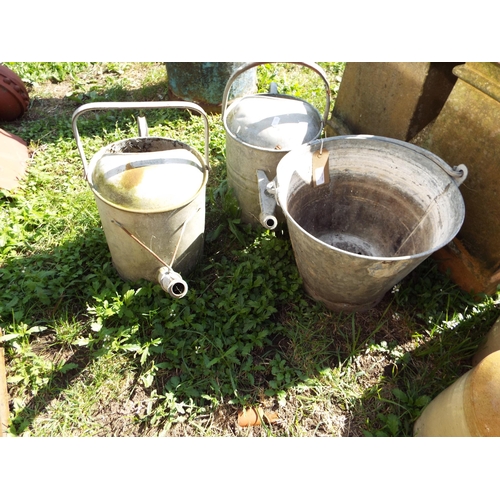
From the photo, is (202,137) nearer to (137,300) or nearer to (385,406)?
(137,300)

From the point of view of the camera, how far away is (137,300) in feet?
8.39

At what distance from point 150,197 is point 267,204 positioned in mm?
642

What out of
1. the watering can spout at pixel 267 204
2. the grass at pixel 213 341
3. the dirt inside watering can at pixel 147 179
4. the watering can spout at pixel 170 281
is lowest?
the grass at pixel 213 341

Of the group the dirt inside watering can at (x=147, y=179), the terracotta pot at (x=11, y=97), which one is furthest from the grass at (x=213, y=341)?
the terracotta pot at (x=11, y=97)

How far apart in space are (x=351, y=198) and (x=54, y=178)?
2488mm

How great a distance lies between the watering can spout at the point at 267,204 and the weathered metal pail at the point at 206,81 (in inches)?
73.4

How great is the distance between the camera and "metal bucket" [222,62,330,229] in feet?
8.33

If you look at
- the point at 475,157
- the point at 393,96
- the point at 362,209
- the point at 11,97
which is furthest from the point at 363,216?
the point at 11,97

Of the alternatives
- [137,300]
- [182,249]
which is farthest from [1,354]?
[182,249]

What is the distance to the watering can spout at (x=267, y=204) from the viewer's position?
2126mm

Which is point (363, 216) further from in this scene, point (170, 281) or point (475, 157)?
point (170, 281)

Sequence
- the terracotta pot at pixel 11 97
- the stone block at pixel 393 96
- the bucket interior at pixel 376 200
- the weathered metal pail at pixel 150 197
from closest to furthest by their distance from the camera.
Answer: the weathered metal pail at pixel 150 197
the bucket interior at pixel 376 200
the stone block at pixel 393 96
the terracotta pot at pixel 11 97

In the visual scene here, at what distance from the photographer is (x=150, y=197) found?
214cm

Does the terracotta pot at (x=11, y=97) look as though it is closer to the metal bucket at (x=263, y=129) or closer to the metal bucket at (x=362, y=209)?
the metal bucket at (x=263, y=129)
